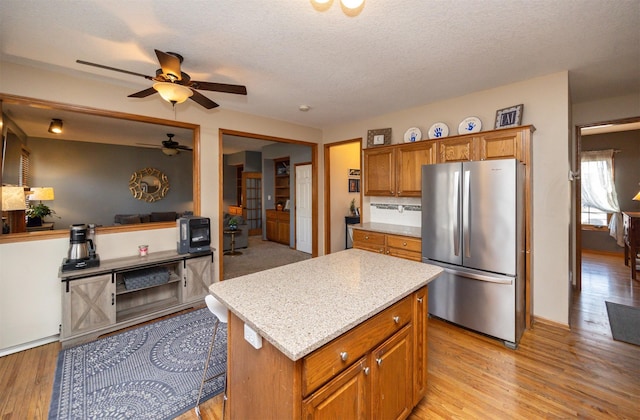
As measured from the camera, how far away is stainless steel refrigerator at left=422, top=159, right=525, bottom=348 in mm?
2422

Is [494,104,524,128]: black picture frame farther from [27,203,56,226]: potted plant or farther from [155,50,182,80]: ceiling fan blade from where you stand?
[27,203,56,226]: potted plant

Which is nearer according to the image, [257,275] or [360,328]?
[360,328]

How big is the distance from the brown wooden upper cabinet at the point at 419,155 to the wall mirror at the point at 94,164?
3612 millimetres

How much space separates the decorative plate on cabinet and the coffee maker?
3.95 metres

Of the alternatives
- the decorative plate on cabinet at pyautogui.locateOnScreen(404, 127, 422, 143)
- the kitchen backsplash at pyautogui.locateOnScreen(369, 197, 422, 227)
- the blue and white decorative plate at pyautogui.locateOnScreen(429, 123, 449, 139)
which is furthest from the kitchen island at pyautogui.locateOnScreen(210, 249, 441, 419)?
the decorative plate on cabinet at pyautogui.locateOnScreen(404, 127, 422, 143)

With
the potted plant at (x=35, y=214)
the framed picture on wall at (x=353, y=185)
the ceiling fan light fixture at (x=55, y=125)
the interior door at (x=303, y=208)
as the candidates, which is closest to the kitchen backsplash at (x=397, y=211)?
the framed picture on wall at (x=353, y=185)

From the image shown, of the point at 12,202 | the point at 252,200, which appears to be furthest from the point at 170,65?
Result: the point at 252,200

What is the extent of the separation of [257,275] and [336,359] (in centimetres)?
81

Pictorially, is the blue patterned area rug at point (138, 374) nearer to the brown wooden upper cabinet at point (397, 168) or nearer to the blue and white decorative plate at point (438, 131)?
the brown wooden upper cabinet at point (397, 168)

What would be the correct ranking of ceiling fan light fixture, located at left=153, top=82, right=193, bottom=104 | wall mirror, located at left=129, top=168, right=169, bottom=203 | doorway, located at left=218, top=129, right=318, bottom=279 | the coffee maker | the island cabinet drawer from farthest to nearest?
wall mirror, located at left=129, top=168, right=169, bottom=203
doorway, located at left=218, top=129, right=318, bottom=279
the coffee maker
ceiling fan light fixture, located at left=153, top=82, right=193, bottom=104
the island cabinet drawer

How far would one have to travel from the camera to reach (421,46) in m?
2.20

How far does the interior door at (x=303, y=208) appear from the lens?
625cm

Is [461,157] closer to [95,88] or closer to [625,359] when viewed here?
[625,359]

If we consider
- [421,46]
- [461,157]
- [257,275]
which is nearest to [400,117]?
[461,157]
